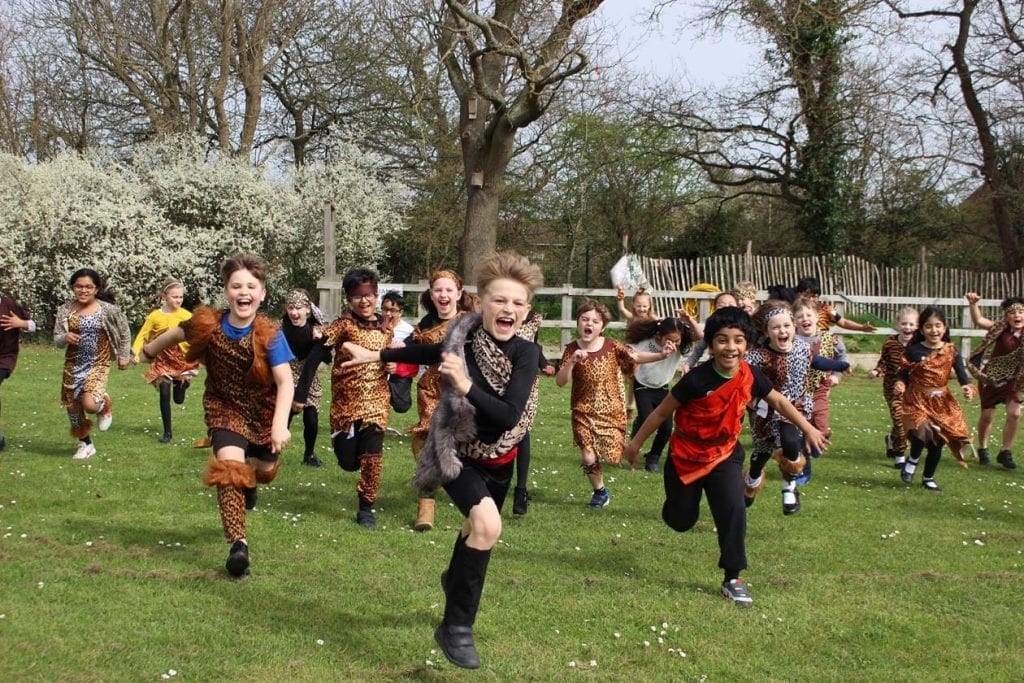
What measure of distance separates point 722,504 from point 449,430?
77.6 inches

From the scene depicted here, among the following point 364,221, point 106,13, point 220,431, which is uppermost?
point 106,13

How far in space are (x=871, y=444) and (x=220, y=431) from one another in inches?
348

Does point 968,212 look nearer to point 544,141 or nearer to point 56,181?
point 544,141

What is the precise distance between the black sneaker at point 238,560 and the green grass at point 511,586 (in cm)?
8

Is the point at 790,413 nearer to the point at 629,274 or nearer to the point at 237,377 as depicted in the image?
the point at 237,377

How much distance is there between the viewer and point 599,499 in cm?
824

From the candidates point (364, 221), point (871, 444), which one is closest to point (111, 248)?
point (364, 221)

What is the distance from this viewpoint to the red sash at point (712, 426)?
19.1ft

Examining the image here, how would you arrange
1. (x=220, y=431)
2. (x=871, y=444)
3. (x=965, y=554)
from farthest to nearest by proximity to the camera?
1. (x=871, y=444)
2. (x=965, y=554)
3. (x=220, y=431)

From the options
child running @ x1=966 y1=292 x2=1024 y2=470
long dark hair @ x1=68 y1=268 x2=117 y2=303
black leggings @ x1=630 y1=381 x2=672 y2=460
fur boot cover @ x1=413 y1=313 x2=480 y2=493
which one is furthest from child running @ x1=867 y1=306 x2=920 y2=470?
long dark hair @ x1=68 y1=268 x2=117 y2=303

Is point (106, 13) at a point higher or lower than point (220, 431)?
higher

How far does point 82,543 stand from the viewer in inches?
255

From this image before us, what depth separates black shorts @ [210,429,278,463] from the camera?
5.89m

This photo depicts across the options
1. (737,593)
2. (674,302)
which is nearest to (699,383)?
(737,593)
